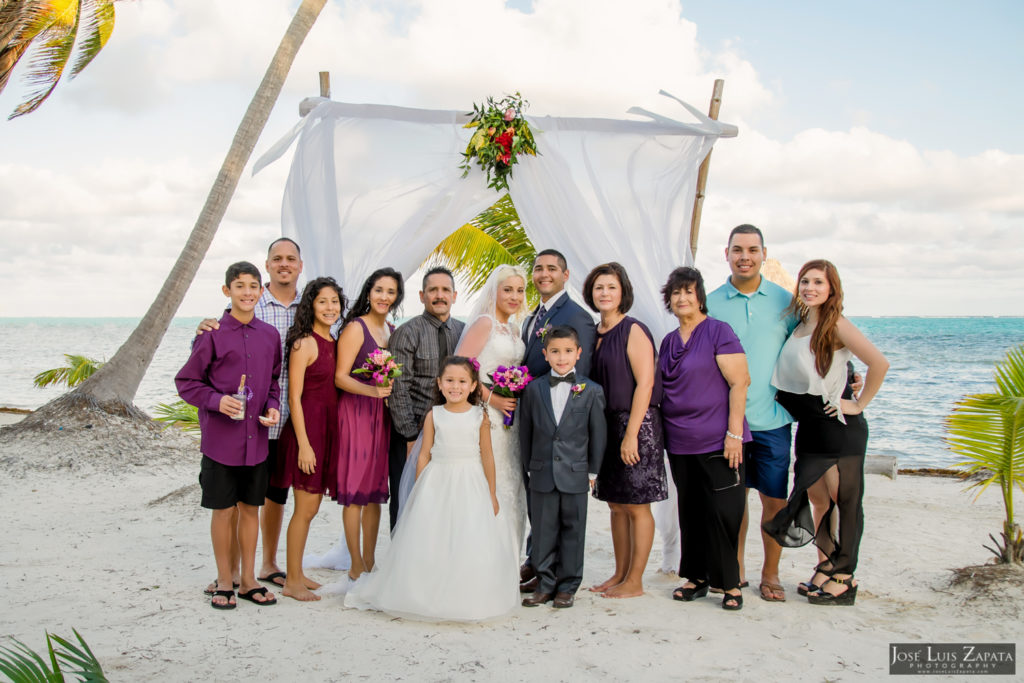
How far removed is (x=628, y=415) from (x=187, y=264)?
6562 mm

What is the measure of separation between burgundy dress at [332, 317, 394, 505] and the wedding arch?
3.34ft

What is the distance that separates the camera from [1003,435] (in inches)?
185

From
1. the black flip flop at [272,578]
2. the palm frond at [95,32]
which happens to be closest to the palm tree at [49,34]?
the palm frond at [95,32]

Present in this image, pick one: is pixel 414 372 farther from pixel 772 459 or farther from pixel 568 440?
pixel 772 459

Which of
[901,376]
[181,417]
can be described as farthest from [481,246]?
[901,376]

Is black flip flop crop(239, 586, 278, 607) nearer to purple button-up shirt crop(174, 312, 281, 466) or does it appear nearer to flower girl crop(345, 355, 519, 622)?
flower girl crop(345, 355, 519, 622)

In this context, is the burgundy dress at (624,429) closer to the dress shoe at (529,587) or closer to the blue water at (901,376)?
the dress shoe at (529,587)

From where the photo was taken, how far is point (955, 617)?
4.23m

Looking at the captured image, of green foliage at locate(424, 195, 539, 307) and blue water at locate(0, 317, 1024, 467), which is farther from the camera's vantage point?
blue water at locate(0, 317, 1024, 467)

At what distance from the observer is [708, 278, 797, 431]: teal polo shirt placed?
4402mm

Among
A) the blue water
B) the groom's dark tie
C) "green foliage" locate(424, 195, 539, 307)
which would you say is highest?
"green foliage" locate(424, 195, 539, 307)

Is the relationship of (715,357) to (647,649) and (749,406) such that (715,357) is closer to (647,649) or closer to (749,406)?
(749,406)

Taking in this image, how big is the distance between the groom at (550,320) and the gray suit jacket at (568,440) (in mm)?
193

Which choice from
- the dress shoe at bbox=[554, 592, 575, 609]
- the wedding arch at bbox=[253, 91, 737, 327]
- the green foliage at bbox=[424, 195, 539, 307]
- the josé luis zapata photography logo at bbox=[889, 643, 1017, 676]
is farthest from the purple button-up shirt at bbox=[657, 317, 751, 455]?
the green foliage at bbox=[424, 195, 539, 307]
